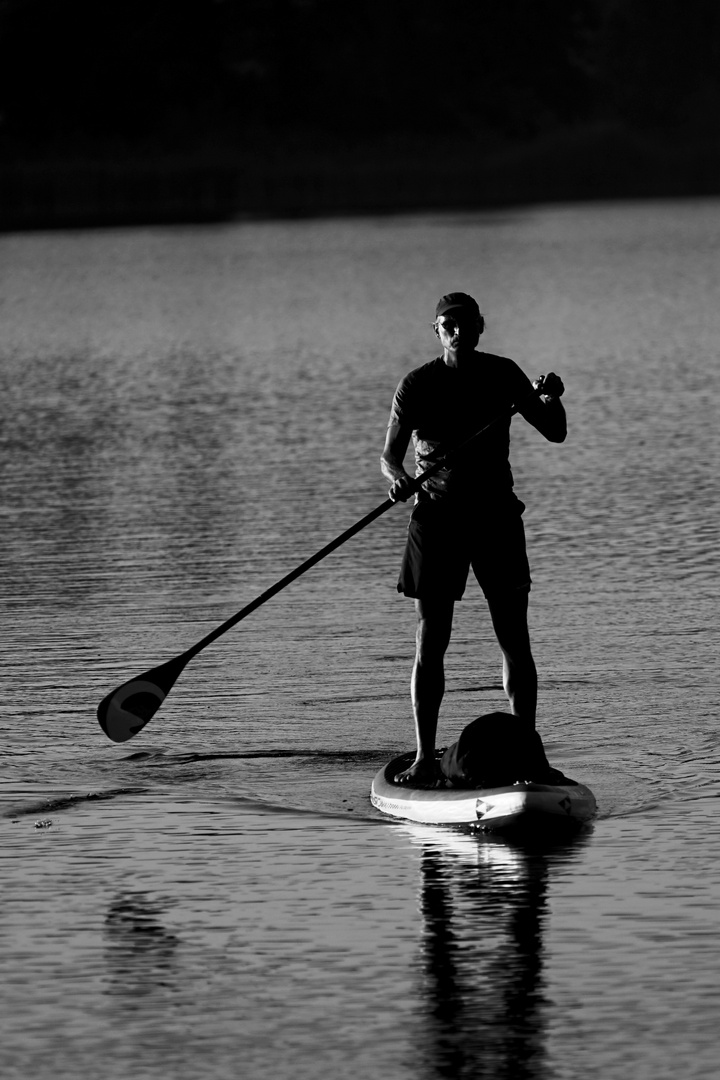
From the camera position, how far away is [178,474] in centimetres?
1962

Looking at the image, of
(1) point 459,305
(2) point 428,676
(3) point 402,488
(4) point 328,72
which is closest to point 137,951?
(2) point 428,676

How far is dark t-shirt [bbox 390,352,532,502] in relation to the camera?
8.87m

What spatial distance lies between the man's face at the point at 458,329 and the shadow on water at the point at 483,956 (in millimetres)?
Answer: 1715

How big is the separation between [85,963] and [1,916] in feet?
1.92

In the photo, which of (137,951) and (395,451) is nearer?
(137,951)

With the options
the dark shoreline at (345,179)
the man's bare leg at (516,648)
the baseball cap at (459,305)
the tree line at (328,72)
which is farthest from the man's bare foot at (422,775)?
the tree line at (328,72)

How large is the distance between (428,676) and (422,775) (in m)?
0.36

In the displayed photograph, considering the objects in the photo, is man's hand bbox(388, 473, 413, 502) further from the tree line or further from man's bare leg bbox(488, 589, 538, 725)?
the tree line

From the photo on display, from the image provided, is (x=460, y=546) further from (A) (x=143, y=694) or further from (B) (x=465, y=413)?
(A) (x=143, y=694)

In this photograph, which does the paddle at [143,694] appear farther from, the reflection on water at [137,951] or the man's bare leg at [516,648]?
the reflection on water at [137,951]

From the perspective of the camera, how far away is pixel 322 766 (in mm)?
9688

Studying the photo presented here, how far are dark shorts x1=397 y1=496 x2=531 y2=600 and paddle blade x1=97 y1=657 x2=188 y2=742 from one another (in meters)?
1.38

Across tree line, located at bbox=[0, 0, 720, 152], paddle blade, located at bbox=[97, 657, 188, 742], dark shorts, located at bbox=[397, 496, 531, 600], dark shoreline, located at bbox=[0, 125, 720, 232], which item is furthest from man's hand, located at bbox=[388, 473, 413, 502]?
tree line, located at bbox=[0, 0, 720, 152]

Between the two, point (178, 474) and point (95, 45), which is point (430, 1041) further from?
point (95, 45)
